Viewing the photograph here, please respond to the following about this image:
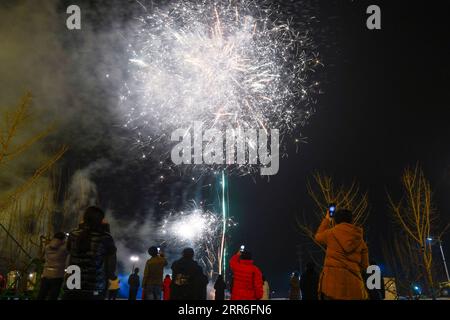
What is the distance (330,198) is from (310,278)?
15.1 meters

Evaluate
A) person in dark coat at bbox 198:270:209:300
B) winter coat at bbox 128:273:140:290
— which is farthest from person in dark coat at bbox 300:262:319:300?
winter coat at bbox 128:273:140:290

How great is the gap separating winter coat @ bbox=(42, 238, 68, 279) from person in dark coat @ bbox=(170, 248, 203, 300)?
1.93 metres

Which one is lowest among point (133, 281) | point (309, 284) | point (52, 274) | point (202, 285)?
point (202, 285)

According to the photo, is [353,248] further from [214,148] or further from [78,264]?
[214,148]

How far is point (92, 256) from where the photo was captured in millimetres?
4762

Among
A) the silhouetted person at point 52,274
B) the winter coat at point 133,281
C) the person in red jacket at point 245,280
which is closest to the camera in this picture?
the silhouetted person at point 52,274

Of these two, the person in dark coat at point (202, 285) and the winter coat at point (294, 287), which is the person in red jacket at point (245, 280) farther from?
the winter coat at point (294, 287)

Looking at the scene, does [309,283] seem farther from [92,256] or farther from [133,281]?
[133,281]

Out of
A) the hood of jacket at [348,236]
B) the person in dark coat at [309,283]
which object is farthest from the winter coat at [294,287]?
the hood of jacket at [348,236]

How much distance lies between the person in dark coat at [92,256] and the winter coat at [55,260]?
2011 millimetres

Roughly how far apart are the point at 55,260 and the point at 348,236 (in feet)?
16.1

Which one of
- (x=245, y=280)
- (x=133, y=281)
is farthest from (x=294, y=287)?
(x=245, y=280)

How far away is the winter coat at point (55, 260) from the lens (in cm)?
654
